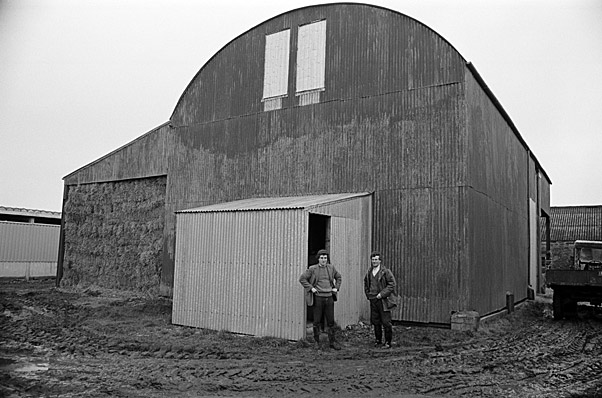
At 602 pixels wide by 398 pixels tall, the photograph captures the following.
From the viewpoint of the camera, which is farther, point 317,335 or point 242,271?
point 242,271

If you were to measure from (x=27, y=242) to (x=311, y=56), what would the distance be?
23.5m

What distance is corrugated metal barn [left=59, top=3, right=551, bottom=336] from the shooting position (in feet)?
41.9

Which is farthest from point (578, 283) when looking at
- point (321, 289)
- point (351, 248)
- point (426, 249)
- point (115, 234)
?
point (115, 234)

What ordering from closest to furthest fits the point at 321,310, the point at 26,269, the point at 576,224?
the point at 321,310
the point at 26,269
the point at 576,224

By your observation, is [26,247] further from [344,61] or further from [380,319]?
[380,319]

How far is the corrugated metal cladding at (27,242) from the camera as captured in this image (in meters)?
29.6

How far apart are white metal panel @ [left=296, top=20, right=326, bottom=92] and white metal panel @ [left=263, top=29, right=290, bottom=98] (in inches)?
17.2

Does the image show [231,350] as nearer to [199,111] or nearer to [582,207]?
[199,111]

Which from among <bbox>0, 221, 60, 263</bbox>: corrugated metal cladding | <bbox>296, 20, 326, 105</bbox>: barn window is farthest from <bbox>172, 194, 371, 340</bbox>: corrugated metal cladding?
<bbox>0, 221, 60, 263</bbox>: corrugated metal cladding

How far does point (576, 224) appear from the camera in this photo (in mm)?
41188

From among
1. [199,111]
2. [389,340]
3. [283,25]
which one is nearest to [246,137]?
[199,111]

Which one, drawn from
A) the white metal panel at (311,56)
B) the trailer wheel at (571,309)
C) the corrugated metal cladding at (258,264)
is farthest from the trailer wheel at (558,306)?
the white metal panel at (311,56)

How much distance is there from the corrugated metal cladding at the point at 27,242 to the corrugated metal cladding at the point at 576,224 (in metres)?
35.3

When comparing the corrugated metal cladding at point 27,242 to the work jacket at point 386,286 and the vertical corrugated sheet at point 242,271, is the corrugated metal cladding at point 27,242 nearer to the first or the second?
the vertical corrugated sheet at point 242,271
